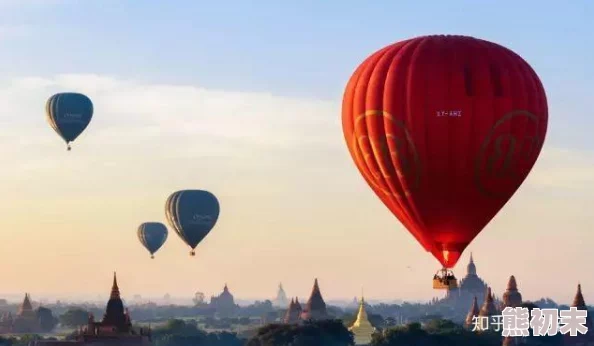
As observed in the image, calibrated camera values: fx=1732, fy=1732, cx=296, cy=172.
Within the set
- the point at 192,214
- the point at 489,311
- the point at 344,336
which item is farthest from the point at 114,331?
the point at 489,311

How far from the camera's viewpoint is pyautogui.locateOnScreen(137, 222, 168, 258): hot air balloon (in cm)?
17425

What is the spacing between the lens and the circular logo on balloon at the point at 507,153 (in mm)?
69312

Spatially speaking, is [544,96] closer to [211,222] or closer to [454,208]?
[454,208]

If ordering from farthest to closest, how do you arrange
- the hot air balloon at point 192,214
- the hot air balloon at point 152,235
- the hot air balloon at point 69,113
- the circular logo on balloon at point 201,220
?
1. the hot air balloon at point 152,235
2. the circular logo on balloon at point 201,220
3. the hot air balloon at point 192,214
4. the hot air balloon at point 69,113

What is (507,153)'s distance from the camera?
69938 millimetres

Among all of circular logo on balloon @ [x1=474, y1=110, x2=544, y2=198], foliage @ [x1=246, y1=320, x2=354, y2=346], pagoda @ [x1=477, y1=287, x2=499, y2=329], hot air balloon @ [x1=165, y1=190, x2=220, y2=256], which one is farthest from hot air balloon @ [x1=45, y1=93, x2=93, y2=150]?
pagoda @ [x1=477, y1=287, x2=499, y2=329]

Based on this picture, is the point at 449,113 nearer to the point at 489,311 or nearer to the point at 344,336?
the point at 344,336

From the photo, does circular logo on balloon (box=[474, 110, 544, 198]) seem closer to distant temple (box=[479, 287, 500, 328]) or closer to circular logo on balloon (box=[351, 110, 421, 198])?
circular logo on balloon (box=[351, 110, 421, 198])

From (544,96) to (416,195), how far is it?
7.08m

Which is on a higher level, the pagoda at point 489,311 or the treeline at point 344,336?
the pagoda at point 489,311

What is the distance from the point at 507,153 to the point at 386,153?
489 cm

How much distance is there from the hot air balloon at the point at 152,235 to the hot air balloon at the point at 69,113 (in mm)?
43496

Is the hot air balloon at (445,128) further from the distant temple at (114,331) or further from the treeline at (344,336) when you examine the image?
the treeline at (344,336)

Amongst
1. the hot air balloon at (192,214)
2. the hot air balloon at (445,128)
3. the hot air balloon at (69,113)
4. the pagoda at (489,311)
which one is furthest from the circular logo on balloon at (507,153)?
the pagoda at (489,311)
